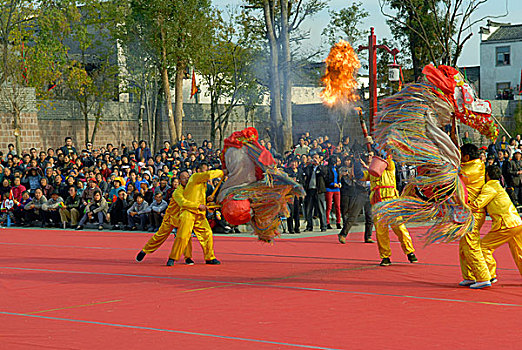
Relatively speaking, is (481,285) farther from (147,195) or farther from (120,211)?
(120,211)

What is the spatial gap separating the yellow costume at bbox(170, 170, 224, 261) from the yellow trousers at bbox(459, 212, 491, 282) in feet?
13.3

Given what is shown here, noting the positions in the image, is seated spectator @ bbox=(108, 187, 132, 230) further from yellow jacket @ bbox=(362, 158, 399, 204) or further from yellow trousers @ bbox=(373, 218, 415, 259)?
yellow trousers @ bbox=(373, 218, 415, 259)

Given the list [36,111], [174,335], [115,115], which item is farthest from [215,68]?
[174,335]

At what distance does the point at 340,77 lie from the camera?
15.6 meters

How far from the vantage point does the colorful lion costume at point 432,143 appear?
8.39m

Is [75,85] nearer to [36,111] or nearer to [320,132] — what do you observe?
[36,111]

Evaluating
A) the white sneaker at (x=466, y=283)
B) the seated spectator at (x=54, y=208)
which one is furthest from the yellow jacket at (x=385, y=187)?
the seated spectator at (x=54, y=208)

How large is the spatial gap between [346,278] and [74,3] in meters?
27.3

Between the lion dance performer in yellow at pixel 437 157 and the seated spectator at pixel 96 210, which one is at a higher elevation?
the lion dance performer in yellow at pixel 437 157

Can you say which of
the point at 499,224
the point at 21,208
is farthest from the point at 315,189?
the point at 21,208

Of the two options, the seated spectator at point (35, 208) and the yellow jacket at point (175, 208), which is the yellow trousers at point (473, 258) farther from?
the seated spectator at point (35, 208)

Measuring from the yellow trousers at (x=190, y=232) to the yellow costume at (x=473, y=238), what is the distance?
406 centimetres

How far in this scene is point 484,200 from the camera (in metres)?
8.62

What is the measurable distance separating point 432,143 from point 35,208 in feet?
51.5
